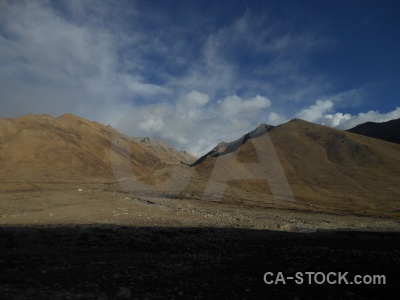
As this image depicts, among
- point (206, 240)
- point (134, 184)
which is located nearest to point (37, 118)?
point (134, 184)

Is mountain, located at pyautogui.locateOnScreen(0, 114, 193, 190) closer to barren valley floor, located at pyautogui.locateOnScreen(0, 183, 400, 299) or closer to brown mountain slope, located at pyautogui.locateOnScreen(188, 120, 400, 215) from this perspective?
brown mountain slope, located at pyautogui.locateOnScreen(188, 120, 400, 215)

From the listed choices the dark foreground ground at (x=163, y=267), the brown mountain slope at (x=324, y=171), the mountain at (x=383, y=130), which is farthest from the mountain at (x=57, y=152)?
the mountain at (x=383, y=130)

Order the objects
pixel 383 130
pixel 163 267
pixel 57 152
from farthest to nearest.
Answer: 1. pixel 383 130
2. pixel 57 152
3. pixel 163 267

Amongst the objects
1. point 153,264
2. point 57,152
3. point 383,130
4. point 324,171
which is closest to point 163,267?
point 153,264

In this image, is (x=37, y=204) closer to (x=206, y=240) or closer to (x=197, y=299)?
(x=206, y=240)

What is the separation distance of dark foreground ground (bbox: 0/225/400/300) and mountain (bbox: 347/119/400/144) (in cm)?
10902

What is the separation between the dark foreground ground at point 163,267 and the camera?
8.63 metres

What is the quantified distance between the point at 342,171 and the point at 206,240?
219 ft

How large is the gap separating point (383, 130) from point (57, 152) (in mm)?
109896

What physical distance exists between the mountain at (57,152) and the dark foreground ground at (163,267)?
5678 cm

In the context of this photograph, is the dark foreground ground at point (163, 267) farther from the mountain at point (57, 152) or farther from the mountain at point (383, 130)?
the mountain at point (383, 130)

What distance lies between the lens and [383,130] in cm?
12331

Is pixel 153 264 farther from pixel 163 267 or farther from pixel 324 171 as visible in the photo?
pixel 324 171

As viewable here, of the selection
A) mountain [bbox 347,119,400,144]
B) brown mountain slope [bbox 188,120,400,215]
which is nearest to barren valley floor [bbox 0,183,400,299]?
brown mountain slope [bbox 188,120,400,215]
